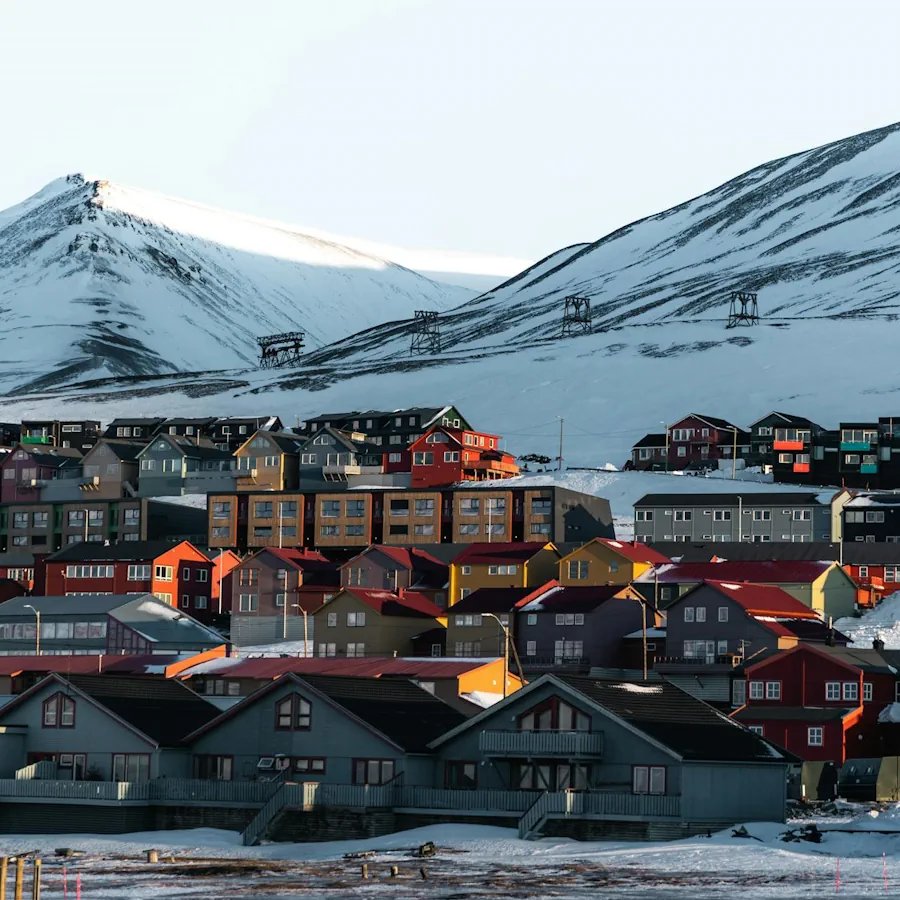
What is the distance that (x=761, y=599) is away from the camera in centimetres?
10219

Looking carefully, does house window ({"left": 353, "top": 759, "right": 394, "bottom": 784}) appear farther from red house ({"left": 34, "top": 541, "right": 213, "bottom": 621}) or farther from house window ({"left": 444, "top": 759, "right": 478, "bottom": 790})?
red house ({"left": 34, "top": 541, "right": 213, "bottom": 621})

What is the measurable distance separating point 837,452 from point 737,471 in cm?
1216

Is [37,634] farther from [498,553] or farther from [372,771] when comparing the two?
[372,771]

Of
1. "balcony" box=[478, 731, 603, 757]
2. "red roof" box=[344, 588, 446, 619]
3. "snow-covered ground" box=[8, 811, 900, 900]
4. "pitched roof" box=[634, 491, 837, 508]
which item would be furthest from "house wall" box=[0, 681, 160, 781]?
"pitched roof" box=[634, 491, 837, 508]

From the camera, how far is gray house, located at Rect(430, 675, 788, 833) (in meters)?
60.6

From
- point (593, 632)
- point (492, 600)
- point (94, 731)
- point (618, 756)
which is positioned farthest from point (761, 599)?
point (94, 731)

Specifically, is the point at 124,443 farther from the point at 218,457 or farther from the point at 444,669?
the point at 444,669

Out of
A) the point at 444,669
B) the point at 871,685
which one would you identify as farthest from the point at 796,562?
the point at 444,669

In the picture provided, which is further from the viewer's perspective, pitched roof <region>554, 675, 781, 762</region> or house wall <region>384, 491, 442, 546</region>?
house wall <region>384, 491, 442, 546</region>

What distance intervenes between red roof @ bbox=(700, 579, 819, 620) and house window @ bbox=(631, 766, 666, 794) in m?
36.7

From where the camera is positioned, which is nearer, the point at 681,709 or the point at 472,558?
the point at 681,709

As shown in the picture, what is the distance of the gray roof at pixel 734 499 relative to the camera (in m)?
152

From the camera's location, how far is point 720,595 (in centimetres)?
9794

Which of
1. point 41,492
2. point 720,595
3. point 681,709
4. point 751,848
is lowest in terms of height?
point 751,848
